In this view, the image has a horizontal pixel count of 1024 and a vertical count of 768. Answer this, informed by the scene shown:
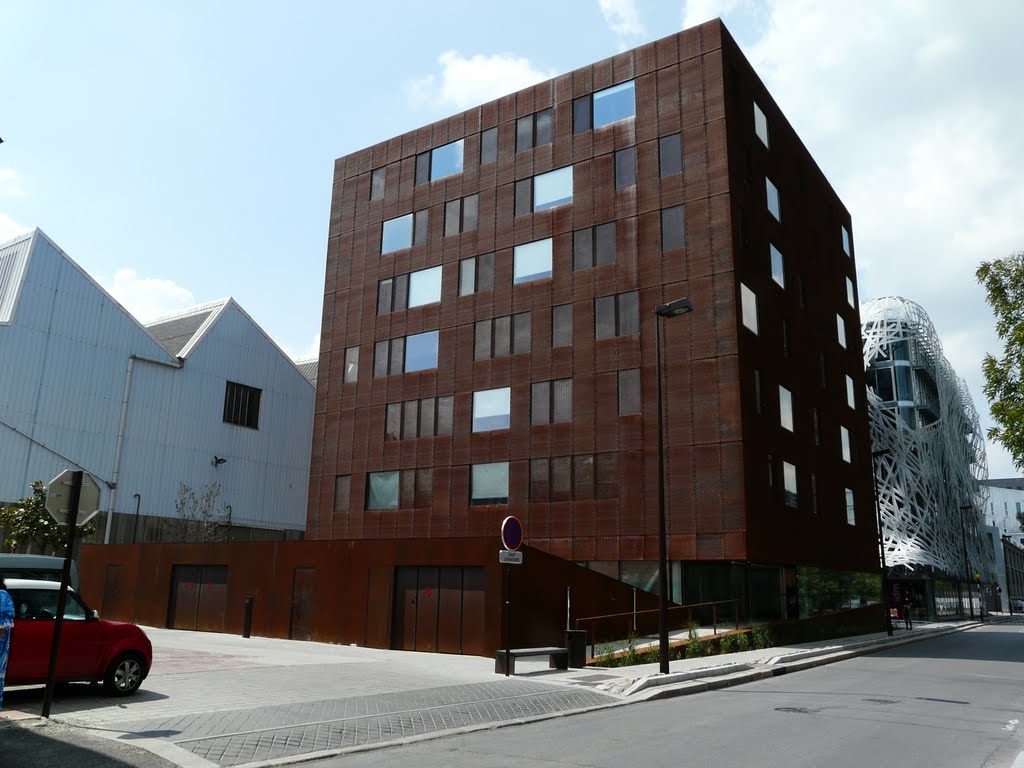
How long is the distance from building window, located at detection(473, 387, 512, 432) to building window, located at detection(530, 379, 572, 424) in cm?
125

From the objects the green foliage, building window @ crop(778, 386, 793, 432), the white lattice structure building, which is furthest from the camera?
the white lattice structure building

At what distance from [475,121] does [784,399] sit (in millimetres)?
19586

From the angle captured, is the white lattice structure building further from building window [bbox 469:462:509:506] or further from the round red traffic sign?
the round red traffic sign

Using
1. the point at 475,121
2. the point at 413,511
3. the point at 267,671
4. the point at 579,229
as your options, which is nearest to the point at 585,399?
the point at 579,229

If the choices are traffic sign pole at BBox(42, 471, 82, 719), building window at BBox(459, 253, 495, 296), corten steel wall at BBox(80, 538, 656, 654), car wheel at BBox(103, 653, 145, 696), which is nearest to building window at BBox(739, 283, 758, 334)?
building window at BBox(459, 253, 495, 296)

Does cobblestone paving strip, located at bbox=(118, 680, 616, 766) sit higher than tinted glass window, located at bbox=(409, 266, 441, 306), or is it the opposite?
tinted glass window, located at bbox=(409, 266, 441, 306)

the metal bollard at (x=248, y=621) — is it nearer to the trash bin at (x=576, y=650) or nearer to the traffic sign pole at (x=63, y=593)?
the trash bin at (x=576, y=650)

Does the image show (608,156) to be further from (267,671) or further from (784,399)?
(267,671)

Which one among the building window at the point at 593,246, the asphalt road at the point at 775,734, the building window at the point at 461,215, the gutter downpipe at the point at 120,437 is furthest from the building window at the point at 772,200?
the gutter downpipe at the point at 120,437

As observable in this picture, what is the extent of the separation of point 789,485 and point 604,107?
17.9 m

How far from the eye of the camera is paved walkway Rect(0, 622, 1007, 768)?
997 centimetres

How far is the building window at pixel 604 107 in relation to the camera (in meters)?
35.4

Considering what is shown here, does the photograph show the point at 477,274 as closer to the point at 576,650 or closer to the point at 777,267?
the point at 777,267

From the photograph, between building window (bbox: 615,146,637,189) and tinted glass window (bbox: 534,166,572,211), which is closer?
building window (bbox: 615,146,637,189)
